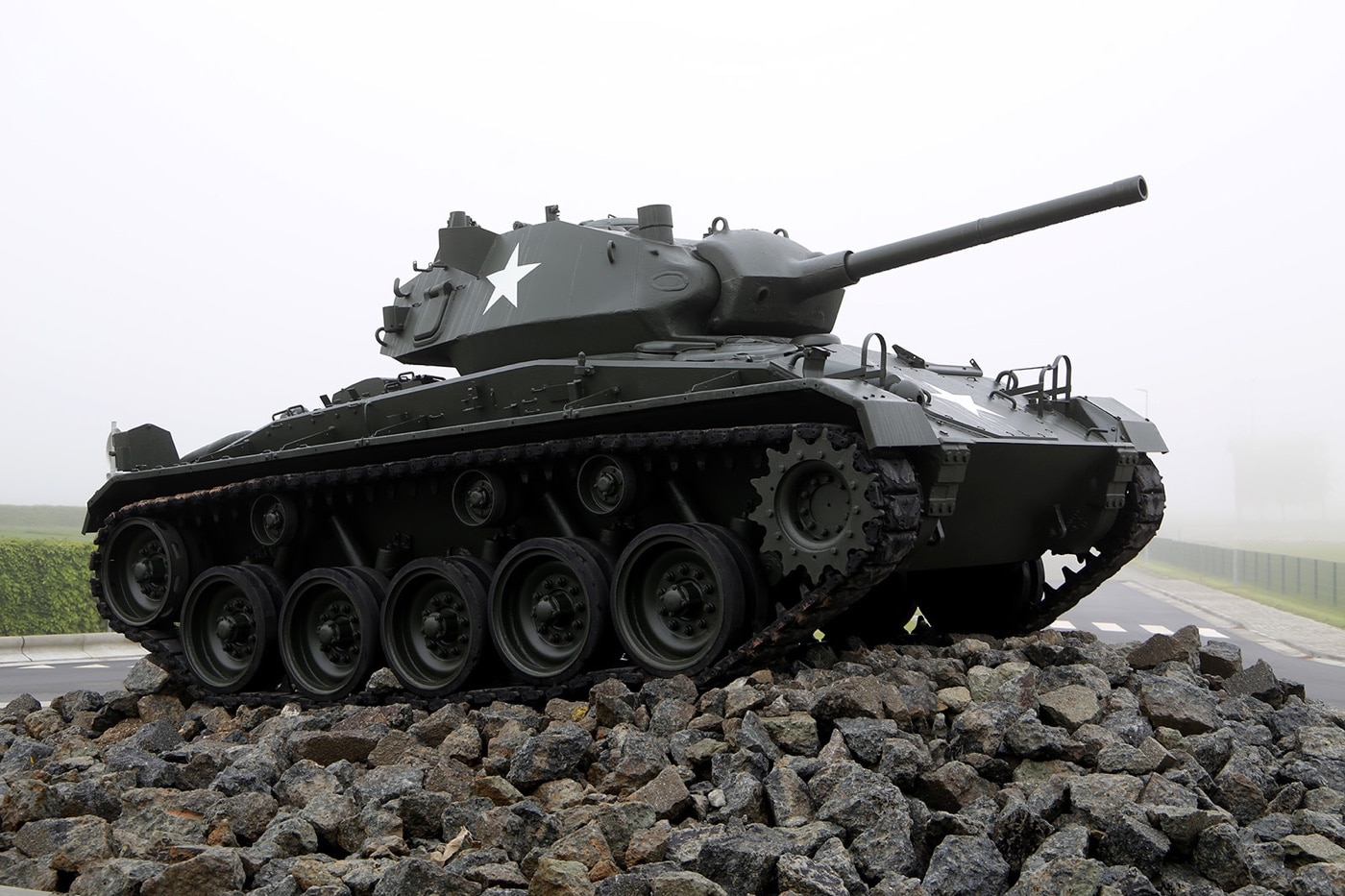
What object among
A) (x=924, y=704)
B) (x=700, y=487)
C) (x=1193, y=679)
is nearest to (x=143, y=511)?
(x=700, y=487)

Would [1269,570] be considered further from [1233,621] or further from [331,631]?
[331,631]

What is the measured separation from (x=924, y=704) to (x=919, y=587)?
4.63 meters

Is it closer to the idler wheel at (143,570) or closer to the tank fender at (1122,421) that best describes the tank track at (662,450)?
the idler wheel at (143,570)

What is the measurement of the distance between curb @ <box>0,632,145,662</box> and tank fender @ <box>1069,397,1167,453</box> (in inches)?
558

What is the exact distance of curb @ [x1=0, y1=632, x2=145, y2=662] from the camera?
19.7m

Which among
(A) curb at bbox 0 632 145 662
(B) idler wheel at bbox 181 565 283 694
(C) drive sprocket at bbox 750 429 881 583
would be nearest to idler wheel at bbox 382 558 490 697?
(B) idler wheel at bbox 181 565 283 694

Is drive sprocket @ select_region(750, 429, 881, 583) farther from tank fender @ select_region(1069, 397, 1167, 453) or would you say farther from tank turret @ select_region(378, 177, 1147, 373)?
tank fender @ select_region(1069, 397, 1167, 453)

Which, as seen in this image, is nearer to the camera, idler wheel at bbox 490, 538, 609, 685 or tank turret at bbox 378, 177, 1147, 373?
idler wheel at bbox 490, 538, 609, 685

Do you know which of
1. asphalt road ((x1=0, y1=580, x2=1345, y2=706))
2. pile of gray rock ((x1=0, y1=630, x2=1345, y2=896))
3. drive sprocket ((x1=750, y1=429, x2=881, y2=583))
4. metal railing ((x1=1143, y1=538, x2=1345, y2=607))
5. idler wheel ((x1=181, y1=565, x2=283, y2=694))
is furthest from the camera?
metal railing ((x1=1143, y1=538, x2=1345, y2=607))

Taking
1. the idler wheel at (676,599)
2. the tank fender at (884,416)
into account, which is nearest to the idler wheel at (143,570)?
the idler wheel at (676,599)

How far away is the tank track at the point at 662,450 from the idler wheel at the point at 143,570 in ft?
0.81

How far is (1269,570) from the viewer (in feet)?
115

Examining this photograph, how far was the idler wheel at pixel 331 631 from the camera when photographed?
10906mm

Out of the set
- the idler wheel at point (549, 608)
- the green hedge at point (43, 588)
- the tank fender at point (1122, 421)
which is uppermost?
the tank fender at point (1122, 421)
